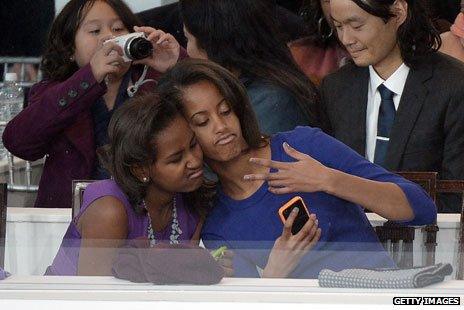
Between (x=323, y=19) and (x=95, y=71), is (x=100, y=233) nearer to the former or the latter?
(x=95, y=71)

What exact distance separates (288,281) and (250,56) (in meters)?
0.60

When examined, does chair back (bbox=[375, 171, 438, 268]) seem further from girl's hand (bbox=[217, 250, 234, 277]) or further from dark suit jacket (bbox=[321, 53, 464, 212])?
girl's hand (bbox=[217, 250, 234, 277])

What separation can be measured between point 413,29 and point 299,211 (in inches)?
16.2

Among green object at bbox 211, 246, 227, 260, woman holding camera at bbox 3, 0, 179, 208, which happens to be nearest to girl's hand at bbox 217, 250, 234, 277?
green object at bbox 211, 246, 227, 260

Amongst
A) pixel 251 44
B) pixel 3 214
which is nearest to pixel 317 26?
pixel 251 44

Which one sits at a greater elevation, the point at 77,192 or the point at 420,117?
the point at 420,117

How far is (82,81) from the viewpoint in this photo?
7.14 ft

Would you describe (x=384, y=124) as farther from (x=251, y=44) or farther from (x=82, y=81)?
(x=82, y=81)

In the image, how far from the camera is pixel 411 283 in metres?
1.71

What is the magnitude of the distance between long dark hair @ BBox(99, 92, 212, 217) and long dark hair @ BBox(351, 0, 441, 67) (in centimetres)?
43

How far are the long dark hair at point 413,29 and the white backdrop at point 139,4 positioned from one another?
0.36 meters

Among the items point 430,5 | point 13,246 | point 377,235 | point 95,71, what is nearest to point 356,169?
point 377,235

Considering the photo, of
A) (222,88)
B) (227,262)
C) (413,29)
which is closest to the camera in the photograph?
(227,262)

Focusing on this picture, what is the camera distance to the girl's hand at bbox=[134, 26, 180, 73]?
7.03ft
